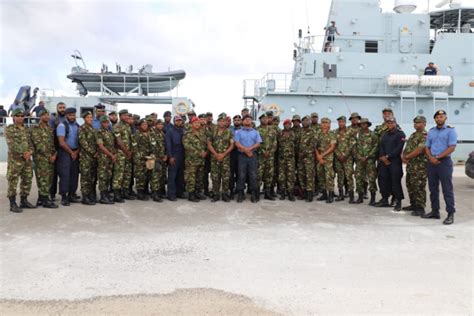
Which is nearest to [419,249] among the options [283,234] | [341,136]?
[283,234]

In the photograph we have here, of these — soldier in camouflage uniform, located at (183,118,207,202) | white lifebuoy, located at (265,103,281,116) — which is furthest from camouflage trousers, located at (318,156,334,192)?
white lifebuoy, located at (265,103,281,116)

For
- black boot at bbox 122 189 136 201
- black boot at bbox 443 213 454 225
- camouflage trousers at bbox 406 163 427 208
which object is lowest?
black boot at bbox 443 213 454 225

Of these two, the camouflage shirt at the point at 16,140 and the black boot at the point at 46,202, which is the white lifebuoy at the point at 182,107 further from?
the camouflage shirt at the point at 16,140

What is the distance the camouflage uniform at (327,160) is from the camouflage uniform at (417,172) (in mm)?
1219

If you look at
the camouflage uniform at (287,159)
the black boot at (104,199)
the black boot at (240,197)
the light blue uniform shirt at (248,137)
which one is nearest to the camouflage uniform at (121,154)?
the black boot at (104,199)

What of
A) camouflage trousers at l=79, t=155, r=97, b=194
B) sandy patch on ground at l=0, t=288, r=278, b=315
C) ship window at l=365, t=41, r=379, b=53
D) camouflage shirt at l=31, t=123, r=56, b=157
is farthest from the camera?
ship window at l=365, t=41, r=379, b=53

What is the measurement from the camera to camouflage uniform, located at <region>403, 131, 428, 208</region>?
568 cm

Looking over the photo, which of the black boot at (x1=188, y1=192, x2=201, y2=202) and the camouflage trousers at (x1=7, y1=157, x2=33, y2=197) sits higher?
the camouflage trousers at (x1=7, y1=157, x2=33, y2=197)

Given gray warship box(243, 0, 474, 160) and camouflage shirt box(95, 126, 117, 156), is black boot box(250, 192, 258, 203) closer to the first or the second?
camouflage shirt box(95, 126, 117, 156)

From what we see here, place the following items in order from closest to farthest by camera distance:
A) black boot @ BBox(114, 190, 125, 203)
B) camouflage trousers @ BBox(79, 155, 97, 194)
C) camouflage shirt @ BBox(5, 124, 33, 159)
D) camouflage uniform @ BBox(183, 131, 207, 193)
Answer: camouflage shirt @ BBox(5, 124, 33, 159), camouflage trousers @ BBox(79, 155, 97, 194), black boot @ BBox(114, 190, 125, 203), camouflage uniform @ BBox(183, 131, 207, 193)

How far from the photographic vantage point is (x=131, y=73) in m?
15.9

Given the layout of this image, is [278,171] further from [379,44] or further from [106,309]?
[379,44]

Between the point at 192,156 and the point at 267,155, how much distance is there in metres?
1.25

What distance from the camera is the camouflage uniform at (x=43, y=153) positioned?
5.55 metres
